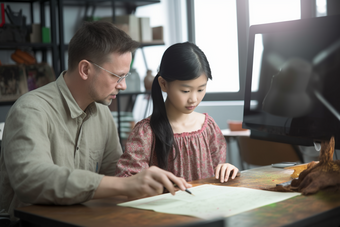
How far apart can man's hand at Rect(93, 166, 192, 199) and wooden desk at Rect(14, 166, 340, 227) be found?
0.03 meters

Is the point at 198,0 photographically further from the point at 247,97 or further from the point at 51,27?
the point at 247,97

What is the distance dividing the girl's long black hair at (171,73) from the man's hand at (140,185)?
435mm

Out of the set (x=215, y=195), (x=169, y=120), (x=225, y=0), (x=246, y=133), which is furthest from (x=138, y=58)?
(x=215, y=195)

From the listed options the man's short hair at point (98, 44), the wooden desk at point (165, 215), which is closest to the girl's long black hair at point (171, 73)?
the man's short hair at point (98, 44)

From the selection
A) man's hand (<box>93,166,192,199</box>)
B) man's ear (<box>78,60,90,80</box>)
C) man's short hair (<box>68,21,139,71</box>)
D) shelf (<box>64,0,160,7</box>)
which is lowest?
man's hand (<box>93,166,192,199</box>)

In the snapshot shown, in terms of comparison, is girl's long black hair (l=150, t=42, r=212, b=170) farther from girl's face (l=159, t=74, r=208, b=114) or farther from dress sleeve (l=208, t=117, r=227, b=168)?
dress sleeve (l=208, t=117, r=227, b=168)

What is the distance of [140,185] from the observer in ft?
2.87

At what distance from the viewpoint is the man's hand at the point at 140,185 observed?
2.87 feet

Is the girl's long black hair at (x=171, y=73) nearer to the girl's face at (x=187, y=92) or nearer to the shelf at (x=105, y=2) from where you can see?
the girl's face at (x=187, y=92)

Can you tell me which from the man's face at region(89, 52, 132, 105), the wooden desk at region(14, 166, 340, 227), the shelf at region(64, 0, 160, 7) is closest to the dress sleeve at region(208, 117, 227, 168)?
the man's face at region(89, 52, 132, 105)

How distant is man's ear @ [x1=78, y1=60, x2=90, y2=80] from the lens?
1241 mm

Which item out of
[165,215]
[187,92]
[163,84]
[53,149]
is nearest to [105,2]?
[163,84]

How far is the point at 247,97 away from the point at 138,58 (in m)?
2.71

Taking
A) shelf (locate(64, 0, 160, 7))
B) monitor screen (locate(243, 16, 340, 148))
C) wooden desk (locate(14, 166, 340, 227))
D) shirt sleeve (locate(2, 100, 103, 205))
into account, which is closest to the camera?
wooden desk (locate(14, 166, 340, 227))
